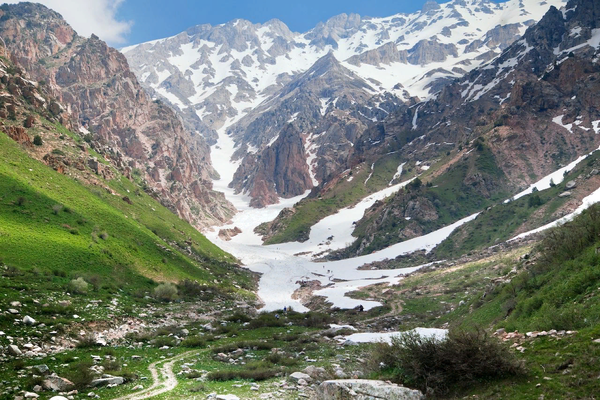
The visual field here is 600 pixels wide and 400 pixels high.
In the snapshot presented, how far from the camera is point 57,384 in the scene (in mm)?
12961

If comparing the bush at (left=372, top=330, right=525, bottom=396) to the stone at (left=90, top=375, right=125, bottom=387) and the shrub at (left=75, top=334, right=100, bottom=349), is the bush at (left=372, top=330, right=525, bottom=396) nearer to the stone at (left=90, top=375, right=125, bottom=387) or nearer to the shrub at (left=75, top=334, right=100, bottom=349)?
the stone at (left=90, top=375, right=125, bottom=387)

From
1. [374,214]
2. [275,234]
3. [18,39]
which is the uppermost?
[18,39]

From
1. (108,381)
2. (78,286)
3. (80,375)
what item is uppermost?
(78,286)

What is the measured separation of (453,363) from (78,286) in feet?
91.8

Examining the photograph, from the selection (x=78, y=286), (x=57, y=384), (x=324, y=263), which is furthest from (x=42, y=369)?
(x=324, y=263)

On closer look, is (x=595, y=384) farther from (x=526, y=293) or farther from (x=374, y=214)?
(x=374, y=214)

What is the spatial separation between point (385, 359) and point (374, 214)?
131167 millimetres

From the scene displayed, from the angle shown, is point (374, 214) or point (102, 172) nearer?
point (102, 172)

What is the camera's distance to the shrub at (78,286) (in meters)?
28.5

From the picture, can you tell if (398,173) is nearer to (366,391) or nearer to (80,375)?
(80,375)

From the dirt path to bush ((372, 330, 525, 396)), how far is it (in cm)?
855

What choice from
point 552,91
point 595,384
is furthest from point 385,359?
point 552,91

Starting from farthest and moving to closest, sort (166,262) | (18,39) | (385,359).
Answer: (18,39)
(166,262)
(385,359)

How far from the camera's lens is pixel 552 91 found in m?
131
